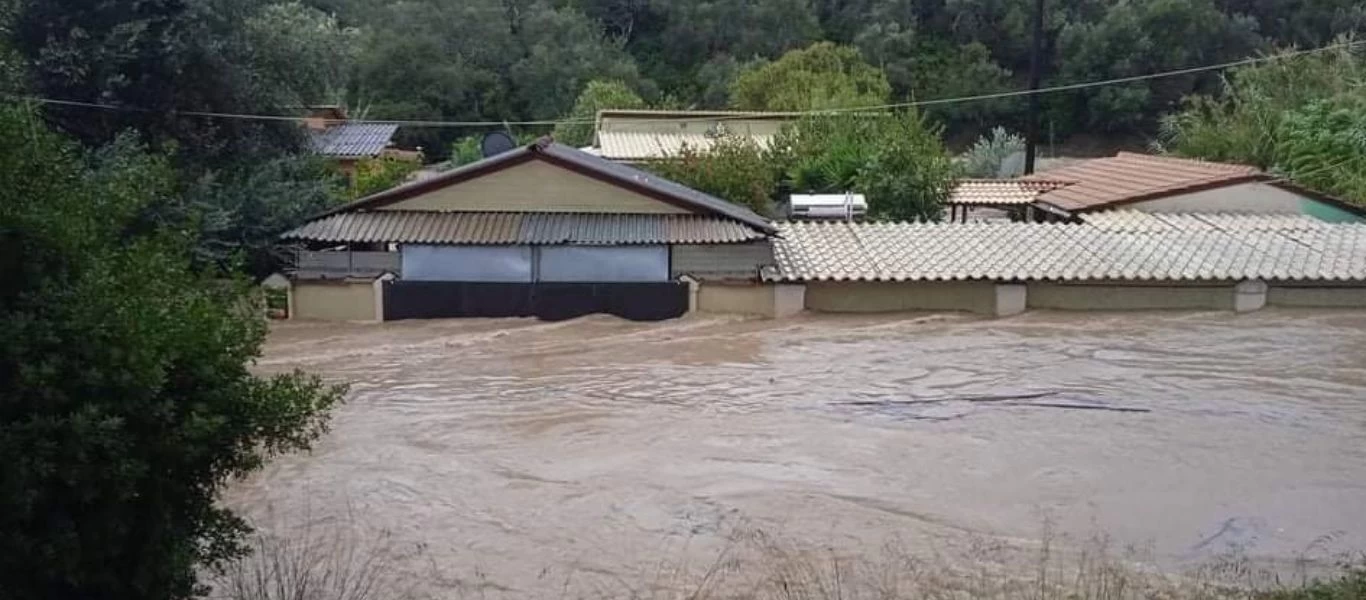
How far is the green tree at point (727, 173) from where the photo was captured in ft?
81.3

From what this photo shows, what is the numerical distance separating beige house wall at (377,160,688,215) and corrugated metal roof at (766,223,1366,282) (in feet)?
8.95

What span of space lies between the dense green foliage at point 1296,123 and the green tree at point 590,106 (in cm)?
1608

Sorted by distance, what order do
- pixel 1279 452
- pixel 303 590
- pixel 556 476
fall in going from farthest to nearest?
pixel 1279 452 → pixel 556 476 → pixel 303 590

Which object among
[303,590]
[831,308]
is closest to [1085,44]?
[831,308]

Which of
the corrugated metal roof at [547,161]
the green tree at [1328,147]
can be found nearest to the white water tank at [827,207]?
the corrugated metal roof at [547,161]

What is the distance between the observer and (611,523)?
408 inches

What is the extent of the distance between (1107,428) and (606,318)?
826 cm

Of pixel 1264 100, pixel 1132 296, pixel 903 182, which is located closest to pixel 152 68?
pixel 903 182

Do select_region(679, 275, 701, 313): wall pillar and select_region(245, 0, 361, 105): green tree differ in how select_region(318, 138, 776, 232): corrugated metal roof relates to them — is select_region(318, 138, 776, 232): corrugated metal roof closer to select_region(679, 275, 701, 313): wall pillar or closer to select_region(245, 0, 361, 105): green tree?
select_region(679, 275, 701, 313): wall pillar

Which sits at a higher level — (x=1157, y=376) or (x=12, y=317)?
(x=12, y=317)

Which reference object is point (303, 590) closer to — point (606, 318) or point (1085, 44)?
point (606, 318)

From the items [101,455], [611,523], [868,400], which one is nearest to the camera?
[101,455]

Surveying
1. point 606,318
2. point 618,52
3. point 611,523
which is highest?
point 618,52

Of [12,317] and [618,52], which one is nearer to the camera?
[12,317]
